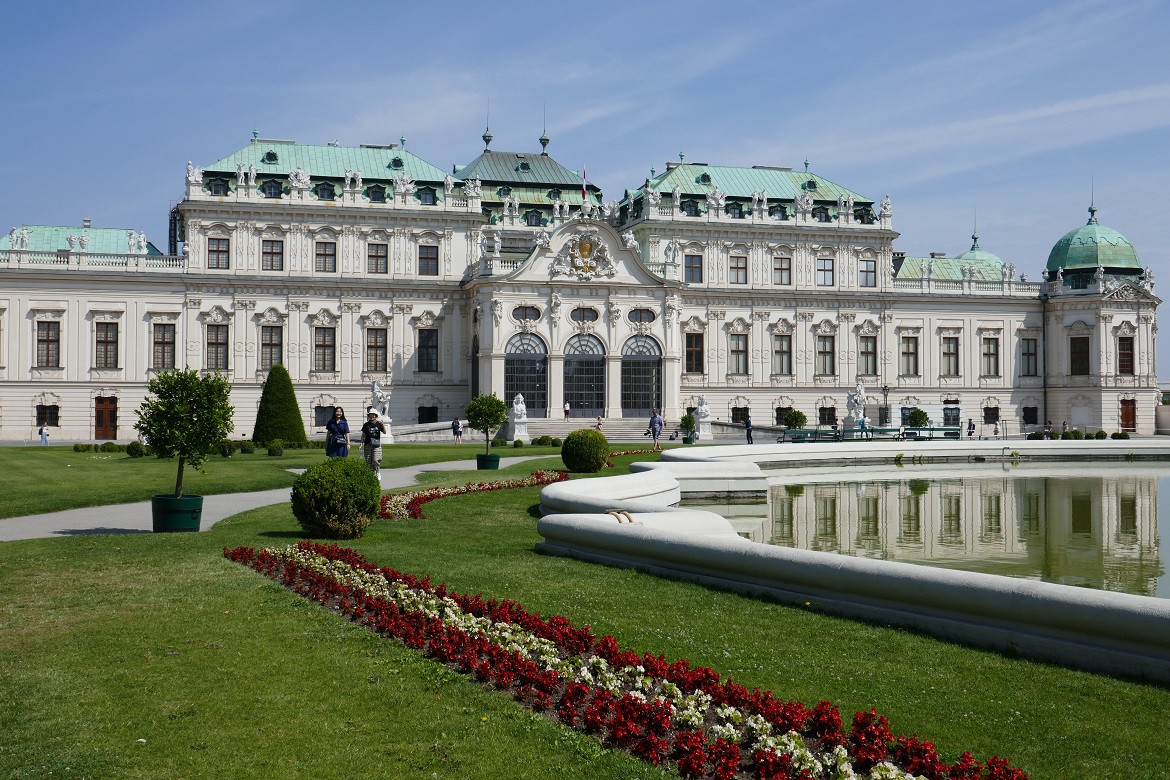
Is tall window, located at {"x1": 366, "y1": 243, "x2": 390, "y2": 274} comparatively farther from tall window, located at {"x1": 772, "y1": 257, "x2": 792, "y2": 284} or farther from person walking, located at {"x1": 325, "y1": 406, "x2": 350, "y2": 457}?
person walking, located at {"x1": 325, "y1": 406, "x2": 350, "y2": 457}

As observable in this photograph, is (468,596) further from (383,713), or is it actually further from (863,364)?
(863,364)

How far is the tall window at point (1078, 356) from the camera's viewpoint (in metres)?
66.8

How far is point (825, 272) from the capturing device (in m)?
64.9

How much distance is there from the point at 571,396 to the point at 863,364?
66.4 ft

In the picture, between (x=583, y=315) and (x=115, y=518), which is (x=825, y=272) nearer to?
(x=583, y=315)

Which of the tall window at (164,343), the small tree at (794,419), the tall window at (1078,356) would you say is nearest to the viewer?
the tall window at (164,343)

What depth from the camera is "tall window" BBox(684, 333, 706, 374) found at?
6241 centimetres

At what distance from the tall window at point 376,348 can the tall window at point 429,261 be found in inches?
162

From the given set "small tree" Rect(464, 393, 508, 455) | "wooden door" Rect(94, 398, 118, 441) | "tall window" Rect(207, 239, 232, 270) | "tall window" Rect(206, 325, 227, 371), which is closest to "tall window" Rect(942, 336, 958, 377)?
"small tree" Rect(464, 393, 508, 455)

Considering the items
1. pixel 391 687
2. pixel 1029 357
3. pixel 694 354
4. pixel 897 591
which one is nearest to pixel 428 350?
pixel 694 354

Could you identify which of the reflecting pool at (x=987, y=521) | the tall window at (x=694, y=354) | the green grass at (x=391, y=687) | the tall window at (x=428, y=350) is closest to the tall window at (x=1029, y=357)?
the tall window at (x=694, y=354)

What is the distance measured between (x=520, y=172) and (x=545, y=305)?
45.3 ft

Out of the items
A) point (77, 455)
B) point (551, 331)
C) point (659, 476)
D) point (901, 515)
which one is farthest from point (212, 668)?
point (551, 331)

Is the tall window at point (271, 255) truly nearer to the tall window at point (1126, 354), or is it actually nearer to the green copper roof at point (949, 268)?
the green copper roof at point (949, 268)
